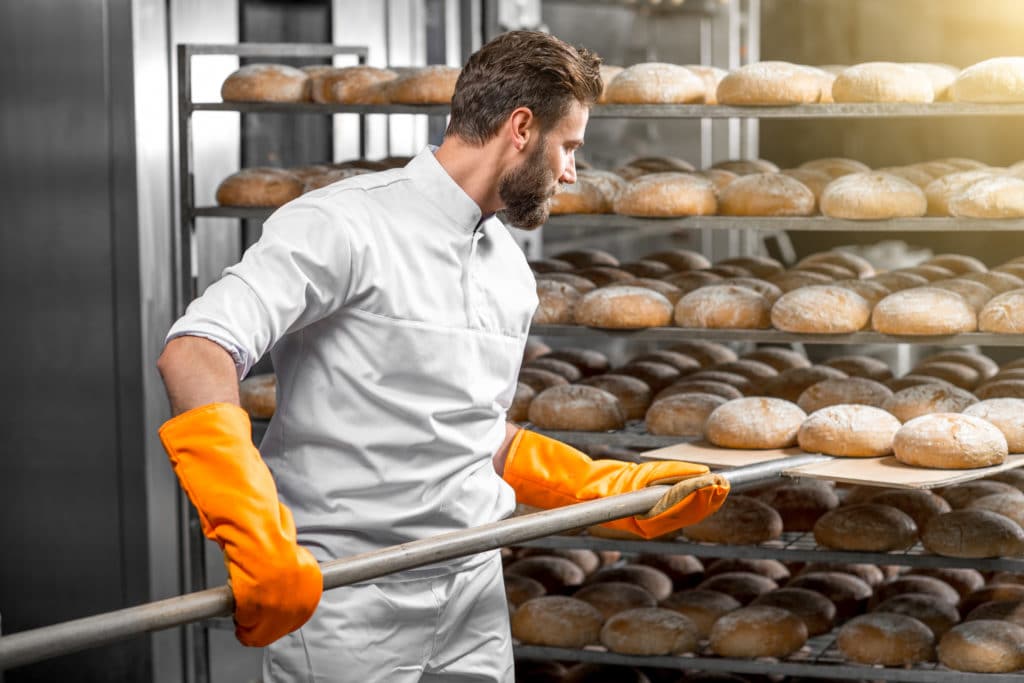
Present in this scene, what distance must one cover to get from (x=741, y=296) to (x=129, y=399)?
165 centimetres

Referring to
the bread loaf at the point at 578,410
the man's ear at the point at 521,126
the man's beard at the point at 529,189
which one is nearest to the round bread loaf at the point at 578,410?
the bread loaf at the point at 578,410

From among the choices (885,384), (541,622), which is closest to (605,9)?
(885,384)

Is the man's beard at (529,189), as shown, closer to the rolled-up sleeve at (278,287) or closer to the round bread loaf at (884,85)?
the rolled-up sleeve at (278,287)

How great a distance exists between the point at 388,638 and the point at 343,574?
507 mm

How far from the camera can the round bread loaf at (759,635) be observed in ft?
10.2

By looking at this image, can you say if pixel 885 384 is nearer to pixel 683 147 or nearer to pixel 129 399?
pixel 129 399

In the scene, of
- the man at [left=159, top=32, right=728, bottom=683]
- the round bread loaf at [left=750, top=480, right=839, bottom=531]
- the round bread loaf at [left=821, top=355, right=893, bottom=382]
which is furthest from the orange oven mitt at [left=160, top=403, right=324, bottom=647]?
the round bread loaf at [left=821, top=355, right=893, bottom=382]

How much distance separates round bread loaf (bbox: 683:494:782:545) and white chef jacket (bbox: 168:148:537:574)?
114cm

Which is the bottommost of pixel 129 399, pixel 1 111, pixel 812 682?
pixel 812 682

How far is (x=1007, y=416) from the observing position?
2871 millimetres

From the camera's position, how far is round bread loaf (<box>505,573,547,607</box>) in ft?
11.3

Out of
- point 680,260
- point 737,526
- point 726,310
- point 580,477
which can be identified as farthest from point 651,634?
point 680,260

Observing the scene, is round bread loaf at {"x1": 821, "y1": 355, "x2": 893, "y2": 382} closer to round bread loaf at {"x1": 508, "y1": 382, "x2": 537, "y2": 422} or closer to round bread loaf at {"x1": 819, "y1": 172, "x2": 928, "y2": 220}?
round bread loaf at {"x1": 819, "y1": 172, "x2": 928, "y2": 220}

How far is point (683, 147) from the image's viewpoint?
600cm
